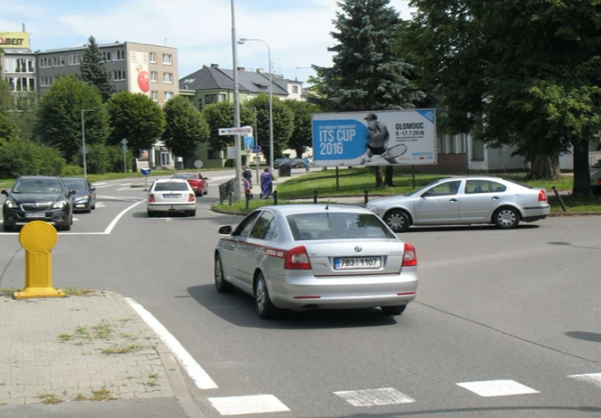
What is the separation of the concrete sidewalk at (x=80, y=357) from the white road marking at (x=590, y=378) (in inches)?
133

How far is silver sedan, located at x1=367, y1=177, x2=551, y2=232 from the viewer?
21547mm

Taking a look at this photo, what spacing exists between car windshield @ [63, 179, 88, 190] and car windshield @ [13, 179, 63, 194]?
7.65 meters

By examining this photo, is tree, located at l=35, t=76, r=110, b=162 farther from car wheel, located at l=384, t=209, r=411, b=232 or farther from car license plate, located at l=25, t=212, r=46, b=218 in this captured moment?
car wheel, located at l=384, t=209, r=411, b=232

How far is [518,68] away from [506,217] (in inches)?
264

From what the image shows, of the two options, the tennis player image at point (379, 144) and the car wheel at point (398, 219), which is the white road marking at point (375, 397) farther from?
the tennis player image at point (379, 144)

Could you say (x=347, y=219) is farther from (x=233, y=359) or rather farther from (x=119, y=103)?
(x=119, y=103)

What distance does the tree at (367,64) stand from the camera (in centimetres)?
3772

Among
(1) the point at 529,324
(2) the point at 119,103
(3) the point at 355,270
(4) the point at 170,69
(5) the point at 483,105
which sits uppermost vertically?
(4) the point at 170,69

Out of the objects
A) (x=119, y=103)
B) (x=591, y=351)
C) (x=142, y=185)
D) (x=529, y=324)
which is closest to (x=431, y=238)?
(x=529, y=324)

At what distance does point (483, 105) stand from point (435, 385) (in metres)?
21.9

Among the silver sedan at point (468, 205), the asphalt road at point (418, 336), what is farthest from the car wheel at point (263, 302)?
the silver sedan at point (468, 205)

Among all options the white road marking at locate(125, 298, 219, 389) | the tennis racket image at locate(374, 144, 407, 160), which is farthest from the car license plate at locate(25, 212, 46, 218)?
the tennis racket image at locate(374, 144, 407, 160)

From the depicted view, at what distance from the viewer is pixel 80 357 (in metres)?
7.18

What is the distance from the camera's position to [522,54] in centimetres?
2578
